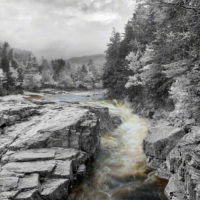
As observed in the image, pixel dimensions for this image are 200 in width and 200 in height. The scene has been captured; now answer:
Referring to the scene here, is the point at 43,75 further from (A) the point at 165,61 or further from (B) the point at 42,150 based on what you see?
(B) the point at 42,150

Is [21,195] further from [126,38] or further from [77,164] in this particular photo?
[126,38]

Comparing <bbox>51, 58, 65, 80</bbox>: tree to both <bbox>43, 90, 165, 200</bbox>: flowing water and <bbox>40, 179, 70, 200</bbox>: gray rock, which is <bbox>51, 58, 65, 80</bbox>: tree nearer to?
<bbox>43, 90, 165, 200</bbox>: flowing water

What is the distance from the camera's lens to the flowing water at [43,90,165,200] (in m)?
8.17

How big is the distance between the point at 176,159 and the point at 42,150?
6293mm

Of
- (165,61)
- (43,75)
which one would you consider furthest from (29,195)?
(43,75)

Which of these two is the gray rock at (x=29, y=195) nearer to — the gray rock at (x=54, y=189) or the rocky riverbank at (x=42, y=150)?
the rocky riverbank at (x=42, y=150)

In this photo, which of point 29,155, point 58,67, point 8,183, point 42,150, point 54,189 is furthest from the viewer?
point 58,67

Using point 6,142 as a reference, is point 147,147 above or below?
below

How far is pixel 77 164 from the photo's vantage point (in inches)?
346

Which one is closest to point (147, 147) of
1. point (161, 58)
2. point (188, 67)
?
point (188, 67)

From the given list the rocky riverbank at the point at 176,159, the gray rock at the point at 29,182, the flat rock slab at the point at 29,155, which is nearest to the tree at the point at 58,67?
the rocky riverbank at the point at 176,159

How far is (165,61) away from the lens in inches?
614

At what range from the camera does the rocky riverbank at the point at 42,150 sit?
6516 mm

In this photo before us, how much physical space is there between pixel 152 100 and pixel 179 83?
11547mm
